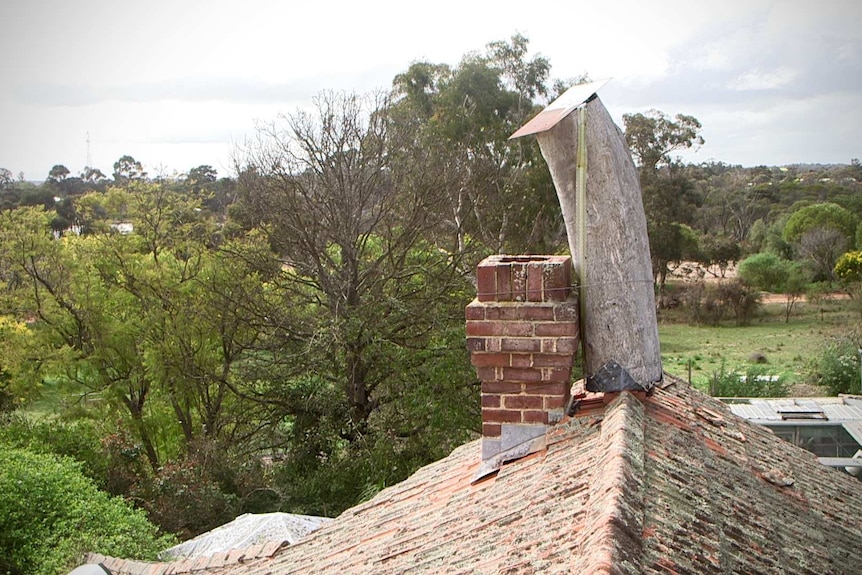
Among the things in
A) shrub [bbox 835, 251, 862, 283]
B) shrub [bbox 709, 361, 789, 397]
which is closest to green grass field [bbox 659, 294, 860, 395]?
shrub [bbox 835, 251, 862, 283]

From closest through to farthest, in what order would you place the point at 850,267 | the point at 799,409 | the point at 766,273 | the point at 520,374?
the point at 520,374 → the point at 799,409 → the point at 850,267 → the point at 766,273

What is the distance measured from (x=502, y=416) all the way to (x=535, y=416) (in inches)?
6.6

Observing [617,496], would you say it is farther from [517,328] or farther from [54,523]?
[54,523]

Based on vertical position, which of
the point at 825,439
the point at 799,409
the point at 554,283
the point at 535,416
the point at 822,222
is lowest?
the point at 825,439

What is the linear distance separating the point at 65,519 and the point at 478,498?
10145mm

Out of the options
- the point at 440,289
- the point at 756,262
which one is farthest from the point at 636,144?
the point at 440,289

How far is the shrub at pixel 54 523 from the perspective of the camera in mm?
10133

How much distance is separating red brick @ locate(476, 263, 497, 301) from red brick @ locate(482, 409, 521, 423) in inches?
22.6

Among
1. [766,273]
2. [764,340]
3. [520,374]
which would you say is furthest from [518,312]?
[766,273]

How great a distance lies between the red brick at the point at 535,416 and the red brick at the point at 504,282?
60cm

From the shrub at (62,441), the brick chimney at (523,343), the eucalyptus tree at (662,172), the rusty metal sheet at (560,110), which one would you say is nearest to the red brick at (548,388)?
the brick chimney at (523,343)

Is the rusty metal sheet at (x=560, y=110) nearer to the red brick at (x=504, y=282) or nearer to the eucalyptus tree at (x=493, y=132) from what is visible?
the red brick at (x=504, y=282)

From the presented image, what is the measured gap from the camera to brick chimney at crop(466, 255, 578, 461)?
11.8 ft

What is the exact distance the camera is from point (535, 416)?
3.75m
